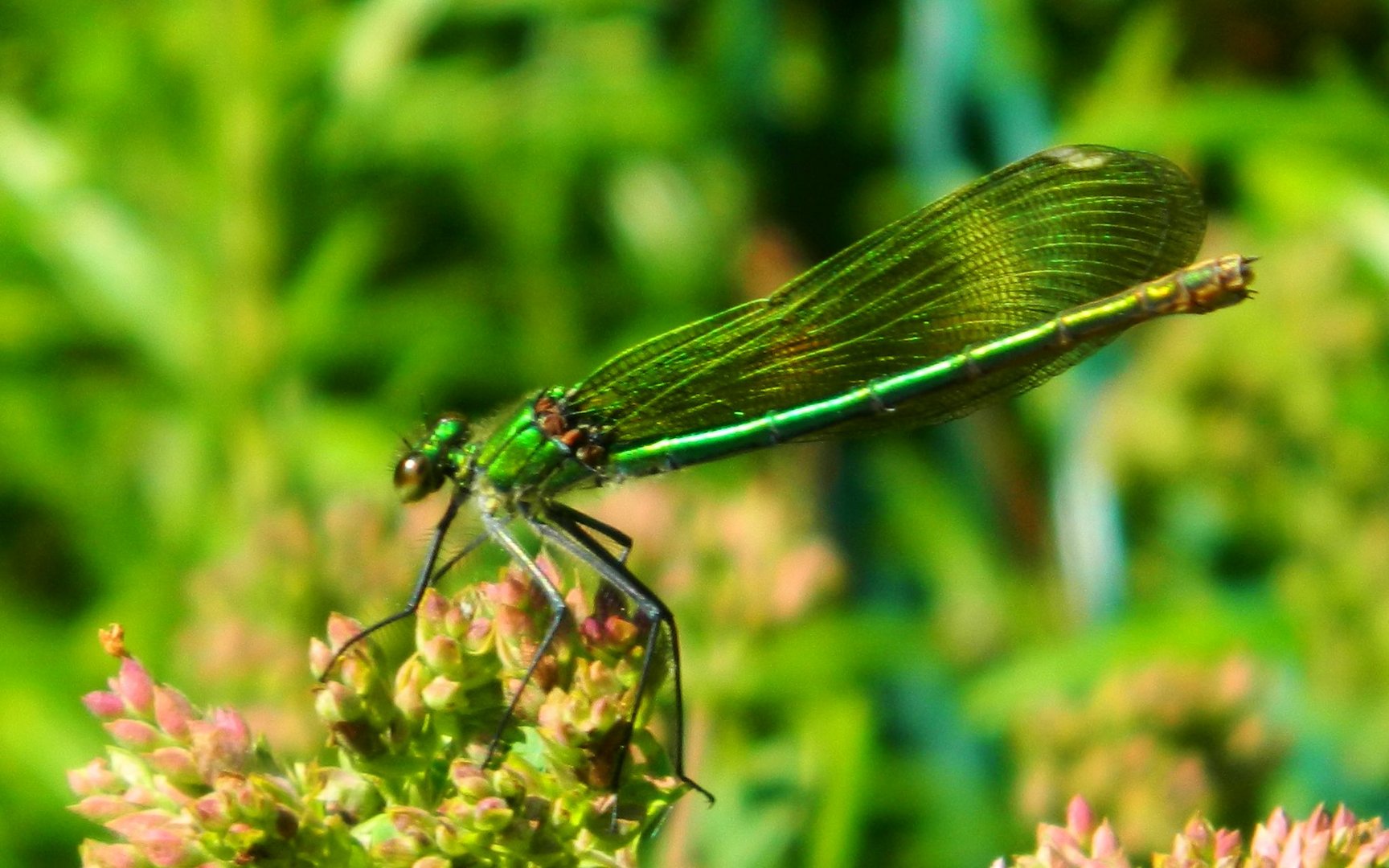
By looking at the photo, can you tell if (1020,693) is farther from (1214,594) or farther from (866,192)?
(866,192)

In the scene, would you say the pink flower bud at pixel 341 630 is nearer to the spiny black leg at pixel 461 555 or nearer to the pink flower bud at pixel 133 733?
the pink flower bud at pixel 133 733

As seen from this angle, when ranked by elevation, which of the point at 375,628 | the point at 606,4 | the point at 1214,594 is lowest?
the point at 375,628

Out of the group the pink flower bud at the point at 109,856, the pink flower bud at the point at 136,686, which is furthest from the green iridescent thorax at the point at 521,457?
the pink flower bud at the point at 109,856

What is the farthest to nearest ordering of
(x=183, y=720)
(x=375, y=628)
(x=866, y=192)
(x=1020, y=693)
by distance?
(x=866, y=192) → (x=1020, y=693) → (x=375, y=628) → (x=183, y=720)

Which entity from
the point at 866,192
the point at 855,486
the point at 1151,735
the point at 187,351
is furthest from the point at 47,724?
the point at 866,192

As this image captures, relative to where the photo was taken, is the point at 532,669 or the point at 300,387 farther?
the point at 300,387

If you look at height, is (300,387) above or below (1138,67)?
below

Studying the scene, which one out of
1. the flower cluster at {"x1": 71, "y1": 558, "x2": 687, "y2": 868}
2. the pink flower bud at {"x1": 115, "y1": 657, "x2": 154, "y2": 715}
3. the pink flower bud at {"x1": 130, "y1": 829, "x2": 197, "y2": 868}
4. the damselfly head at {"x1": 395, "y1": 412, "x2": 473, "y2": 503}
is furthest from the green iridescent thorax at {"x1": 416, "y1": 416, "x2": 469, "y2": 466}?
the pink flower bud at {"x1": 130, "y1": 829, "x2": 197, "y2": 868}

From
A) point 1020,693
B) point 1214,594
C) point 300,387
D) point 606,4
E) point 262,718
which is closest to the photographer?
point 262,718
